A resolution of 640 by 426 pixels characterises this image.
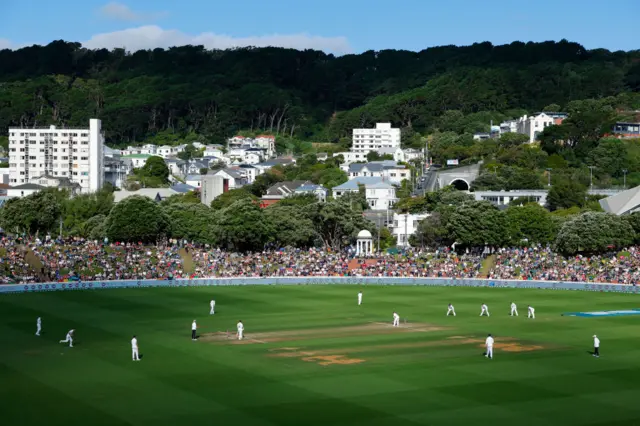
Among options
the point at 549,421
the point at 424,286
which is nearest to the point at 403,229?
the point at 424,286

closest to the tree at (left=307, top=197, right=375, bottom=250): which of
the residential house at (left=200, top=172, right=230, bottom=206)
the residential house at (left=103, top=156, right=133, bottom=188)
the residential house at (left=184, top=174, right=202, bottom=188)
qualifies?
the residential house at (left=200, top=172, right=230, bottom=206)

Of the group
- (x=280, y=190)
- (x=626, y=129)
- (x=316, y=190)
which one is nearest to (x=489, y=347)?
(x=316, y=190)

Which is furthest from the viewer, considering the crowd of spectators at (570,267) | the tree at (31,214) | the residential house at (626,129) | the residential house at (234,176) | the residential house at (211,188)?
the residential house at (234,176)

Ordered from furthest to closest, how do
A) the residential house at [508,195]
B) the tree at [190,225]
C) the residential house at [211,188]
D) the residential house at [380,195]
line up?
the residential house at [211,188], the residential house at [380,195], the residential house at [508,195], the tree at [190,225]

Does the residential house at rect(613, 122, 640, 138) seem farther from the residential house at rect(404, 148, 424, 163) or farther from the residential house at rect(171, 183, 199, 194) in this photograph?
the residential house at rect(171, 183, 199, 194)

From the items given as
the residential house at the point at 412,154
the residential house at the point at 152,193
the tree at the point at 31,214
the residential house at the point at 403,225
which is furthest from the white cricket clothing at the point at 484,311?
the residential house at the point at 412,154

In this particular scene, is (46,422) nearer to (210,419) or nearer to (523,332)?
(210,419)

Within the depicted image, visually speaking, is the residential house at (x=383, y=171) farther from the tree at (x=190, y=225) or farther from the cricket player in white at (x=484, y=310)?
the cricket player in white at (x=484, y=310)
